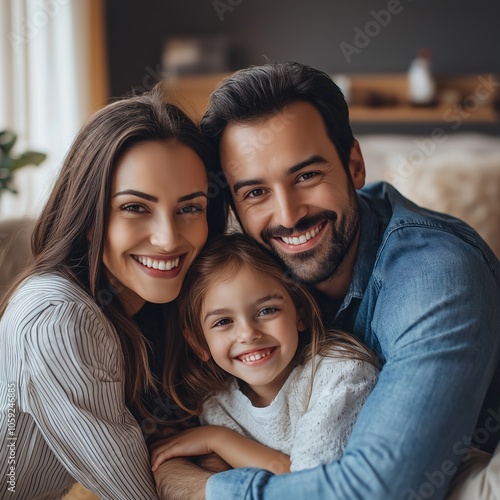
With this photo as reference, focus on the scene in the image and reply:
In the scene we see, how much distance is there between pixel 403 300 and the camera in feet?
4.37

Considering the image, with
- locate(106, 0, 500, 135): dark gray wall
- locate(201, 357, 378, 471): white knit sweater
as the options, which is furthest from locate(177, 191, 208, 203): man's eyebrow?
locate(106, 0, 500, 135): dark gray wall

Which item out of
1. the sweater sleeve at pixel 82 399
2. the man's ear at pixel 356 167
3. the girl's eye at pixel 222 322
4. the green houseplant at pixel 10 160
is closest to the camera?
the sweater sleeve at pixel 82 399

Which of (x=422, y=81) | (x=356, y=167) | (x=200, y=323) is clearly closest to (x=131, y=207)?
(x=200, y=323)

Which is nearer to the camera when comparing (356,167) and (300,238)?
(300,238)

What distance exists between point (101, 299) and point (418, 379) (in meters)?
0.72

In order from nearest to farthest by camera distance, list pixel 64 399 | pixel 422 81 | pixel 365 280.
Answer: pixel 64 399 → pixel 365 280 → pixel 422 81

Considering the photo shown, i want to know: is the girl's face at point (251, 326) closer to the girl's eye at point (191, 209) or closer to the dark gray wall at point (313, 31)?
the girl's eye at point (191, 209)

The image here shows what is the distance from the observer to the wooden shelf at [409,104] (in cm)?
462

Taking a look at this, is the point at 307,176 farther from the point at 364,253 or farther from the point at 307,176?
the point at 364,253

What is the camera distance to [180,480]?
1.41m

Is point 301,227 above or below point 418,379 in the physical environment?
above

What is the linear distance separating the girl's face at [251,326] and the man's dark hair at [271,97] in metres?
0.38

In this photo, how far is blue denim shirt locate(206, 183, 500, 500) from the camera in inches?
44.4

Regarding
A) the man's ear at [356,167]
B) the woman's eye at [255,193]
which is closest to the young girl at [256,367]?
the woman's eye at [255,193]
